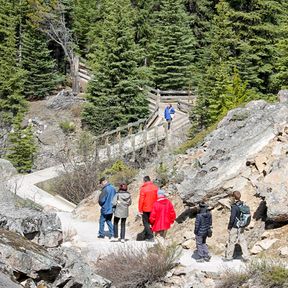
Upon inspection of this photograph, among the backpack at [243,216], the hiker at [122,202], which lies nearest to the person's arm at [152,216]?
the hiker at [122,202]

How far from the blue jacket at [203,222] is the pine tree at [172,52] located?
86.9ft

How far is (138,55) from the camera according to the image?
34.0 meters

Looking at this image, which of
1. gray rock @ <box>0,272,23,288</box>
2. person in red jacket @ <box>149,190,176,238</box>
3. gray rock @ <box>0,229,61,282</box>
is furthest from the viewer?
person in red jacket @ <box>149,190,176,238</box>

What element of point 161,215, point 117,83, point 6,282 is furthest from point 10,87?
point 6,282

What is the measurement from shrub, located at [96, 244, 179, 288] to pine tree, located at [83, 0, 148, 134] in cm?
2120

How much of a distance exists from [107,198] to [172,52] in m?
25.6

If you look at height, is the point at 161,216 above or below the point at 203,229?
below

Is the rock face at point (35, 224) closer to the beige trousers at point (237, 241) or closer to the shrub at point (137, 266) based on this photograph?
the shrub at point (137, 266)

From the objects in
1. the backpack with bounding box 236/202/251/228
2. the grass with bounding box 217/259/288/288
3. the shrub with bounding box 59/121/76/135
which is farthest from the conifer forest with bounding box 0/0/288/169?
the grass with bounding box 217/259/288/288

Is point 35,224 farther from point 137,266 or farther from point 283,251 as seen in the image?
point 283,251

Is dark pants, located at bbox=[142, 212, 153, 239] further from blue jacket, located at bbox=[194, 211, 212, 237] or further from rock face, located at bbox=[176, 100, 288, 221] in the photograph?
blue jacket, located at bbox=[194, 211, 212, 237]

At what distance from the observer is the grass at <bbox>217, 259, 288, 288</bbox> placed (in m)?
9.83

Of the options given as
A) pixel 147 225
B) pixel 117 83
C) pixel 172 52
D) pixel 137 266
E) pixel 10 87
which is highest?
pixel 137 266

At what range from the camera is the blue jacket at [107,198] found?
1312 cm
